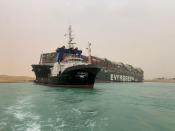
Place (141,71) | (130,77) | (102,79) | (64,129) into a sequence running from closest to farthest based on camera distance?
(64,129) → (102,79) → (130,77) → (141,71)

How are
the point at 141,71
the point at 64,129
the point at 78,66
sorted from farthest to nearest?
the point at 141,71, the point at 78,66, the point at 64,129

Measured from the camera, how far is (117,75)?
4761 inches

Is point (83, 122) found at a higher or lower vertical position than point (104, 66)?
lower

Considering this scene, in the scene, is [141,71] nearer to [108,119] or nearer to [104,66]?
[104,66]

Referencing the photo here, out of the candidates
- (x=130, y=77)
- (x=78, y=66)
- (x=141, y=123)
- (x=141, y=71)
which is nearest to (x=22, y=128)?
(x=141, y=123)

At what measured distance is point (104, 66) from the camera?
377ft

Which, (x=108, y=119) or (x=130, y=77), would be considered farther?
(x=130, y=77)

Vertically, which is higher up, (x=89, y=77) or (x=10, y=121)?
(x=89, y=77)

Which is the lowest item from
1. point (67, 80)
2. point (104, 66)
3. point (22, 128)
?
point (22, 128)

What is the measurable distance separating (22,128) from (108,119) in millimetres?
4858

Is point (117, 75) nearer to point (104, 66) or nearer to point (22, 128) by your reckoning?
point (104, 66)

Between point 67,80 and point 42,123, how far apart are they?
35.1 metres

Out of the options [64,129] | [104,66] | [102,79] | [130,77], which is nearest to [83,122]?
[64,129]

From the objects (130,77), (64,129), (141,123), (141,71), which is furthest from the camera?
(141,71)
